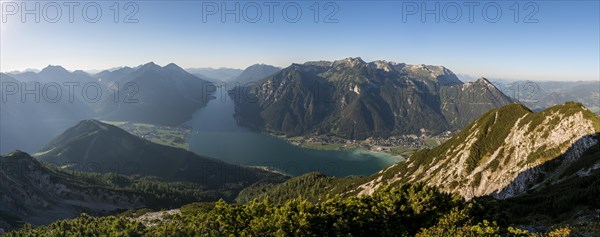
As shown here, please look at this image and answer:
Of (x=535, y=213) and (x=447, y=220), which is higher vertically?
(x=447, y=220)

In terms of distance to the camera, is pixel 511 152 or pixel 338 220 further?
pixel 511 152

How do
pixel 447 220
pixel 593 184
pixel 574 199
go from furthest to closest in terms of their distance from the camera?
pixel 593 184
pixel 574 199
pixel 447 220

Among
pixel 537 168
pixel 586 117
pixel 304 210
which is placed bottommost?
pixel 537 168

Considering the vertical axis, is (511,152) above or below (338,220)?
below

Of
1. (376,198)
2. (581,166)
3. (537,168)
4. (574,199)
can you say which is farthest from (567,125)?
(376,198)

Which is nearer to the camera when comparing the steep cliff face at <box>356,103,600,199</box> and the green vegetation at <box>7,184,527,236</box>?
the green vegetation at <box>7,184,527,236</box>

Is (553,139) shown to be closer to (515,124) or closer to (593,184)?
(515,124)

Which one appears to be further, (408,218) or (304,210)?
(408,218)

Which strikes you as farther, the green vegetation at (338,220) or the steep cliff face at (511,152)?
the steep cliff face at (511,152)
